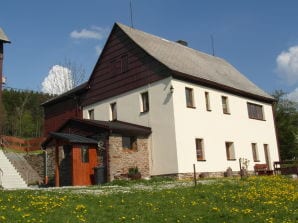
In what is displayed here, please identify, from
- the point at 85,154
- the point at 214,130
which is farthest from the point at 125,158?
the point at 214,130

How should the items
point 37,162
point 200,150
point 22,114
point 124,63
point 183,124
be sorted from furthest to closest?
point 22,114 → point 37,162 → point 124,63 → point 200,150 → point 183,124

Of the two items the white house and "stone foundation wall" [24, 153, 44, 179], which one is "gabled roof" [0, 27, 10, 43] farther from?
"stone foundation wall" [24, 153, 44, 179]

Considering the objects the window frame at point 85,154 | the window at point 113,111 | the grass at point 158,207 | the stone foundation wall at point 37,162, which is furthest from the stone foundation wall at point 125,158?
the grass at point 158,207

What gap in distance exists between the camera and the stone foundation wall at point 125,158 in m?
23.7

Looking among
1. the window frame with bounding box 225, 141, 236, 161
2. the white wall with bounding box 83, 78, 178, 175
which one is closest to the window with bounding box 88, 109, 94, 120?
the white wall with bounding box 83, 78, 178, 175

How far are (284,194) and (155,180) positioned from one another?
352 inches

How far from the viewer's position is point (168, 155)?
24719 mm

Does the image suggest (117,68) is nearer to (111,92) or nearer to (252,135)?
(111,92)

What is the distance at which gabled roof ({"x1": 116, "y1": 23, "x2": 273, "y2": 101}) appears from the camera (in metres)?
27.2

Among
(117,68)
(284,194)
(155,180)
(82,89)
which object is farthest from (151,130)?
(284,194)

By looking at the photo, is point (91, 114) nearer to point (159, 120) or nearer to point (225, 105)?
point (159, 120)

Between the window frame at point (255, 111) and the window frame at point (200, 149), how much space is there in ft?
23.5

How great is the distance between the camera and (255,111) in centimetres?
3259

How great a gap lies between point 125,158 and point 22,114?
46164 millimetres
